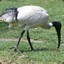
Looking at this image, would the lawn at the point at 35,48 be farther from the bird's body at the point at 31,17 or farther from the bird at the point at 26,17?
the bird's body at the point at 31,17

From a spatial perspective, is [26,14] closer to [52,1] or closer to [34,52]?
[34,52]

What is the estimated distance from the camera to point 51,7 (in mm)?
18688

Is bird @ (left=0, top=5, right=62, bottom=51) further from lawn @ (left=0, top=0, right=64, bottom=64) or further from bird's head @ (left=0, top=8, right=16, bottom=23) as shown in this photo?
lawn @ (left=0, top=0, right=64, bottom=64)

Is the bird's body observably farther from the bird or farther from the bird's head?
the bird's head

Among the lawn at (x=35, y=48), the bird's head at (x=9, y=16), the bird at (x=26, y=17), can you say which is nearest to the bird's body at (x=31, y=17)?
the bird at (x=26, y=17)

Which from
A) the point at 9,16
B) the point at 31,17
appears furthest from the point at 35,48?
the point at 9,16

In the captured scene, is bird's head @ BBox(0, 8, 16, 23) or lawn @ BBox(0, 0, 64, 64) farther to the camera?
bird's head @ BBox(0, 8, 16, 23)

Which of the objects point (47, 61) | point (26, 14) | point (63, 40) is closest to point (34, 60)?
point (47, 61)

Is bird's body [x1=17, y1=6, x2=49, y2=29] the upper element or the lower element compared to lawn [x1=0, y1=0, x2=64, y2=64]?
upper

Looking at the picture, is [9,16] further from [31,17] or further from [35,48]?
[35,48]

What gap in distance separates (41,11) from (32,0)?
419 inches

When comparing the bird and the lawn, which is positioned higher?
the bird

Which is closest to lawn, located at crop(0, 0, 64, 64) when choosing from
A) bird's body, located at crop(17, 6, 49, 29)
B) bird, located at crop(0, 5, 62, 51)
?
bird, located at crop(0, 5, 62, 51)

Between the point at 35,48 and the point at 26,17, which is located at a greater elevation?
the point at 26,17
